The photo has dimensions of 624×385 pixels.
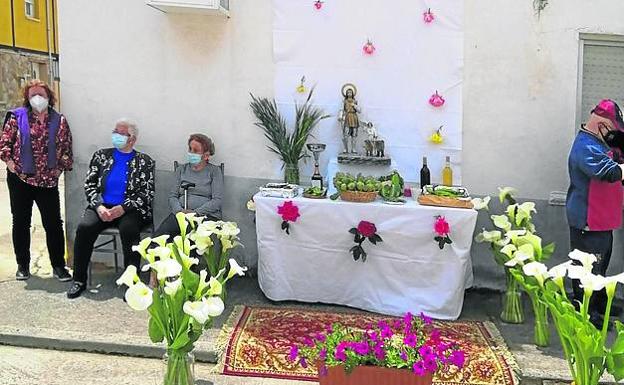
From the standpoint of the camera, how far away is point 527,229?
4.69 m

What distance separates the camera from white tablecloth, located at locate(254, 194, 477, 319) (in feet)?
15.1

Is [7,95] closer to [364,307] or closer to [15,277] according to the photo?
[15,277]

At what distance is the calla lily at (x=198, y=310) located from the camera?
2.67 m

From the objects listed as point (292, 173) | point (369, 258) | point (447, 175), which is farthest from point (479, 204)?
point (292, 173)

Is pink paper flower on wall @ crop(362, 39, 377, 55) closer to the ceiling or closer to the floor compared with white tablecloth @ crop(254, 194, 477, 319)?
closer to the ceiling

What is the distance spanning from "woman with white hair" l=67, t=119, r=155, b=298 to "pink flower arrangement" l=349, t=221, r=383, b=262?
1.66 meters

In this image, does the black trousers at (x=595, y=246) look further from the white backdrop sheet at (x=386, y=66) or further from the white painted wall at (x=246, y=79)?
the white backdrop sheet at (x=386, y=66)

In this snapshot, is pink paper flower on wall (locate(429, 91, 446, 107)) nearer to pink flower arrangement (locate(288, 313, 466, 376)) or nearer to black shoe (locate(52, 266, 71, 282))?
pink flower arrangement (locate(288, 313, 466, 376))

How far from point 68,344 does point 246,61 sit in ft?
8.45

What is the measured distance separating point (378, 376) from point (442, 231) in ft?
6.41

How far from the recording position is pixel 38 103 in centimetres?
502

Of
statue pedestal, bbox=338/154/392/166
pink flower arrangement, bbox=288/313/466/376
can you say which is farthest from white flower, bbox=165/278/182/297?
statue pedestal, bbox=338/154/392/166

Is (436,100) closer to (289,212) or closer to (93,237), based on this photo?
(289,212)

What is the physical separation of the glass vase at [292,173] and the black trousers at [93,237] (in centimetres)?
121
